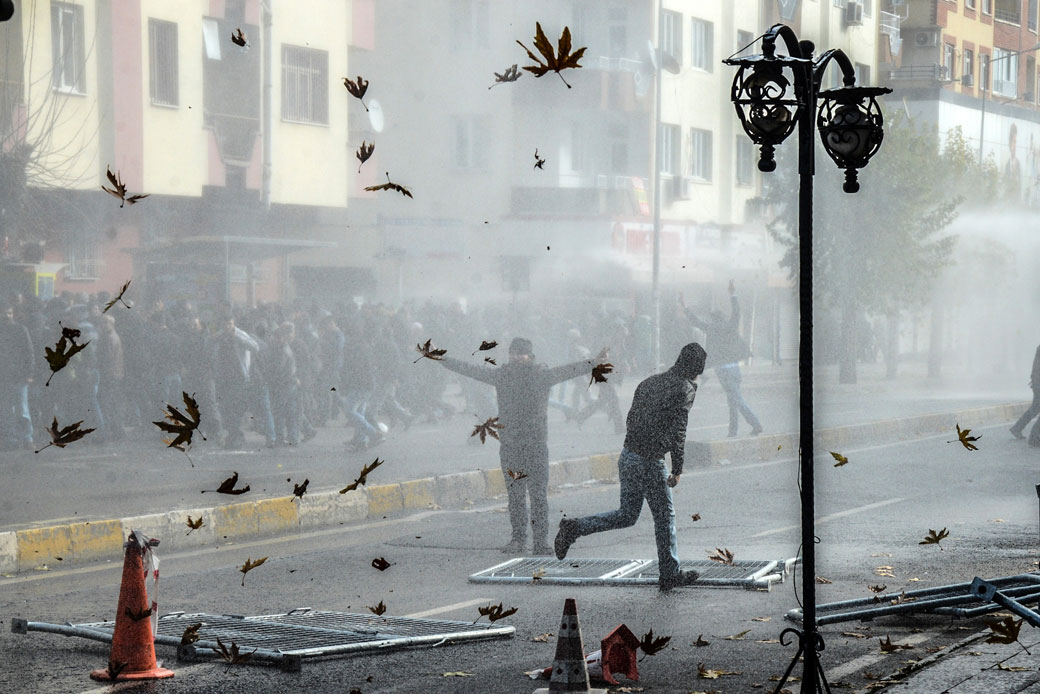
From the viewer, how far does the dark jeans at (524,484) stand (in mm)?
8930

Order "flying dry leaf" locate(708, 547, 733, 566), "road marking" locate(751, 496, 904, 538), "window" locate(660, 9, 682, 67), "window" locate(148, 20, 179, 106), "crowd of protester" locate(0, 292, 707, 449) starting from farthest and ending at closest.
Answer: "window" locate(660, 9, 682, 67) → "window" locate(148, 20, 179, 106) → "crowd of protester" locate(0, 292, 707, 449) → "road marking" locate(751, 496, 904, 538) → "flying dry leaf" locate(708, 547, 733, 566)

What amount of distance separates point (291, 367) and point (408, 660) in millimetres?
9889

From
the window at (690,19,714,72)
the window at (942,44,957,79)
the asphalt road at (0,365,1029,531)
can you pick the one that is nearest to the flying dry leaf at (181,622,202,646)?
the asphalt road at (0,365,1029,531)

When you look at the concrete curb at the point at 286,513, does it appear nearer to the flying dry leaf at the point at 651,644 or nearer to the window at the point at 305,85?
the flying dry leaf at the point at 651,644

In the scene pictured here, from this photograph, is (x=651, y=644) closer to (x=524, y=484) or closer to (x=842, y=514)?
(x=524, y=484)

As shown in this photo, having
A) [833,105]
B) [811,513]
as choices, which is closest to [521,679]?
[811,513]

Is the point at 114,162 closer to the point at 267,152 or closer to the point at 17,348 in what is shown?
the point at 267,152

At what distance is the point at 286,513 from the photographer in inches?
414

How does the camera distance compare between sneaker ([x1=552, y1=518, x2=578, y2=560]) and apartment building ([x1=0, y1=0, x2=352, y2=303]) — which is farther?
apartment building ([x1=0, y1=0, x2=352, y2=303])

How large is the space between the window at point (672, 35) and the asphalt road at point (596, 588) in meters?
17.9

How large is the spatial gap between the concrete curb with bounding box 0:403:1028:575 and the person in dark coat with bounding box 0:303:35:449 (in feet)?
15.5

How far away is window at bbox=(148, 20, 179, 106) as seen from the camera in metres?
21.3

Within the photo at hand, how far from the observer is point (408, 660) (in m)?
5.89

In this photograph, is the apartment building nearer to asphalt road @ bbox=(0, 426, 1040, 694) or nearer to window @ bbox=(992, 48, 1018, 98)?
asphalt road @ bbox=(0, 426, 1040, 694)
